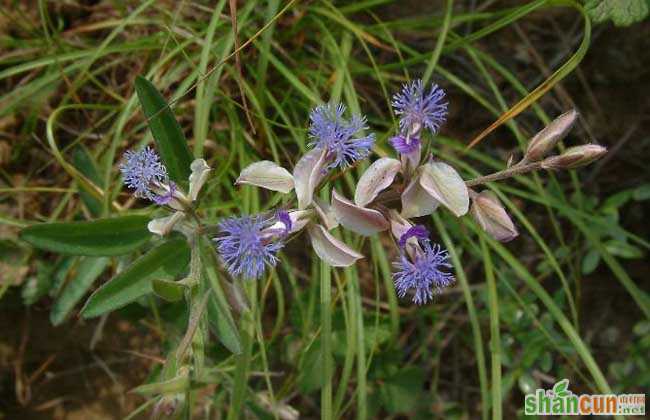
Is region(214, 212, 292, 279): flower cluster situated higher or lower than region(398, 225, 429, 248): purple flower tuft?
lower

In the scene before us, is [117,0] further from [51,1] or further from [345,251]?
[345,251]

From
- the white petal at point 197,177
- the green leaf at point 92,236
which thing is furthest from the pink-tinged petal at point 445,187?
the green leaf at point 92,236

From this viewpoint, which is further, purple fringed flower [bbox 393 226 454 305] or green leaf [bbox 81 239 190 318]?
green leaf [bbox 81 239 190 318]

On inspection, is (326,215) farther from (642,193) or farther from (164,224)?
(642,193)

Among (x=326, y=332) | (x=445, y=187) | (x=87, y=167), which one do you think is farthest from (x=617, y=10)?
(x=87, y=167)

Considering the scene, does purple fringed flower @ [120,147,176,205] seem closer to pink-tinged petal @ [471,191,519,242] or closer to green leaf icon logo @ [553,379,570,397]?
pink-tinged petal @ [471,191,519,242]

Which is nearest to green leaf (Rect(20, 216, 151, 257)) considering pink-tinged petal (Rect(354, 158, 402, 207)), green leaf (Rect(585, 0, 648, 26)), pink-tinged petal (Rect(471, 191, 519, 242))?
pink-tinged petal (Rect(354, 158, 402, 207))

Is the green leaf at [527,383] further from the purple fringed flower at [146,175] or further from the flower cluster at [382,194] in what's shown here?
the purple fringed flower at [146,175]

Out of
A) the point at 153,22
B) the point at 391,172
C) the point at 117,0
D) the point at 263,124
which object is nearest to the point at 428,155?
the point at 391,172
